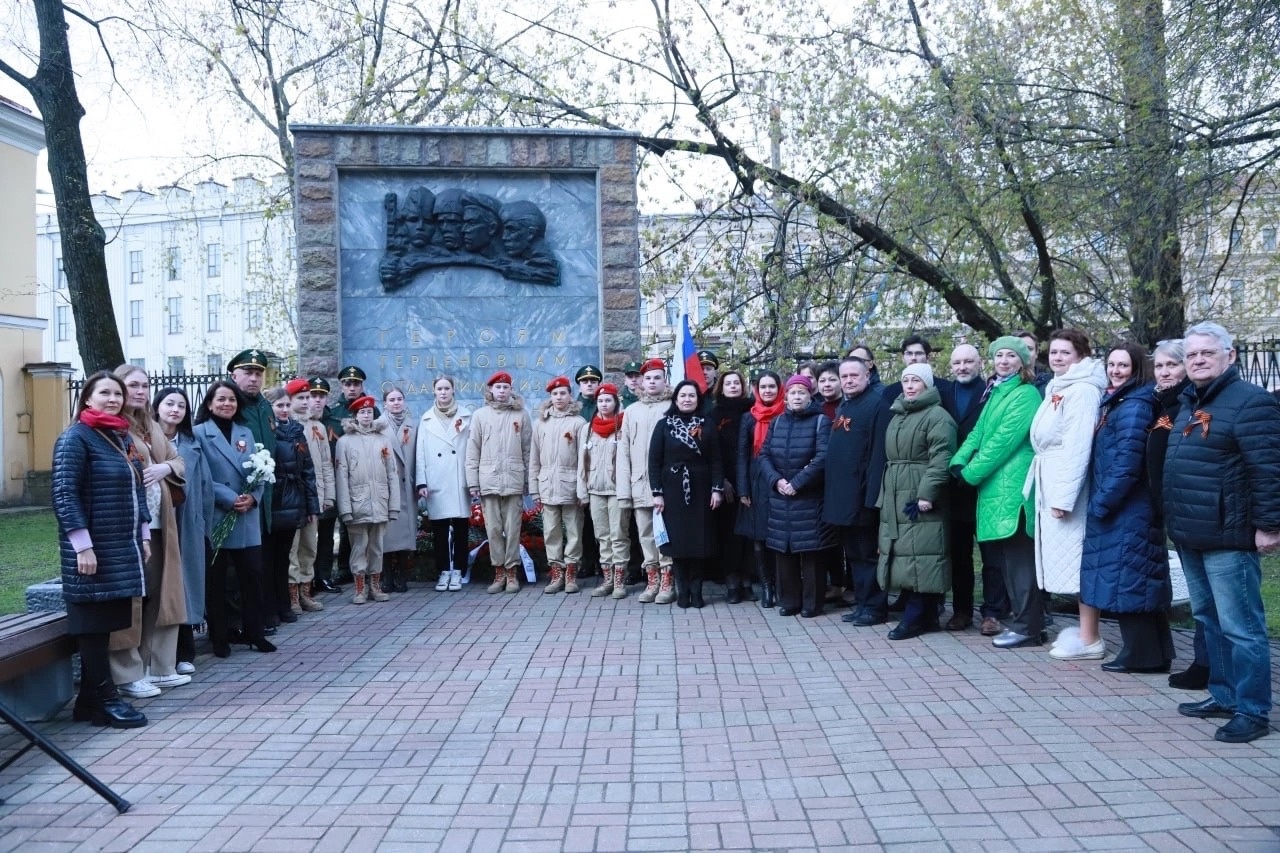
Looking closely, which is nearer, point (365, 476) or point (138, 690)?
point (138, 690)

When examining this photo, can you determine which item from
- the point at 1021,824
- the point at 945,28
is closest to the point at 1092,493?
the point at 1021,824

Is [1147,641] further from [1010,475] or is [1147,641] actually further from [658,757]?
[658,757]

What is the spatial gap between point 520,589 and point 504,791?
214 inches

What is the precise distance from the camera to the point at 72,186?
34.4 ft

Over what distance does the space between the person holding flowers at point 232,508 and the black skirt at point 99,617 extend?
1.40 meters

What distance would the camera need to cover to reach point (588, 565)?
1036cm

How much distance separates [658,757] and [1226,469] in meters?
2.97

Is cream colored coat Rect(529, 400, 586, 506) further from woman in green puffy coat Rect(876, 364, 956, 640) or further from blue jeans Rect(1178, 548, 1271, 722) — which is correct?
blue jeans Rect(1178, 548, 1271, 722)

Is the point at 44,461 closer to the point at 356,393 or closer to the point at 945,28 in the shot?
the point at 356,393

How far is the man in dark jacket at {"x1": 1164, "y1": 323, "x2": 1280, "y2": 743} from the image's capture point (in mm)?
4871

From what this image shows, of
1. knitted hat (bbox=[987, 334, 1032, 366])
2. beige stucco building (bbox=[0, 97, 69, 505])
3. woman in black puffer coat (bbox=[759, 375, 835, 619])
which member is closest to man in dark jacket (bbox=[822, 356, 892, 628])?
woman in black puffer coat (bbox=[759, 375, 835, 619])

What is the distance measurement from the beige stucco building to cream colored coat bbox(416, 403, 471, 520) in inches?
660

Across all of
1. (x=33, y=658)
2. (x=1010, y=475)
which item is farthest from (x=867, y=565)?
(x=33, y=658)

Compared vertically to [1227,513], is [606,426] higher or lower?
higher
